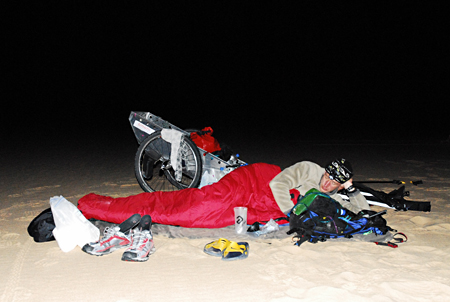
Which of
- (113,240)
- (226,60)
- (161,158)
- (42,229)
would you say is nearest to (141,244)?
(113,240)

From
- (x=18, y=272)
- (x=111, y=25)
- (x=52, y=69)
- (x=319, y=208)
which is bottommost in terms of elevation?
(x=18, y=272)

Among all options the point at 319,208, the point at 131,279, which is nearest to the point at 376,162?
the point at 319,208

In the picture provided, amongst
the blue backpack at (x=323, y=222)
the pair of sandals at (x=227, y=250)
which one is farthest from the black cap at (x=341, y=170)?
the pair of sandals at (x=227, y=250)

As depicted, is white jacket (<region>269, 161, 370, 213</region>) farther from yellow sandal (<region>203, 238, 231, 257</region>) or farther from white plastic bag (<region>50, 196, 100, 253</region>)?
white plastic bag (<region>50, 196, 100, 253</region>)

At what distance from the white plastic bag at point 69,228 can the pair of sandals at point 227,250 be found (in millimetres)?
881

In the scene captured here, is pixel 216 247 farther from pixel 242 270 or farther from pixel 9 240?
pixel 9 240

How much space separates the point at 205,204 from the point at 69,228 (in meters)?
1.04

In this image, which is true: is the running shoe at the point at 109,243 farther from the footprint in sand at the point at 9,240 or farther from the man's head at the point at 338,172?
the man's head at the point at 338,172

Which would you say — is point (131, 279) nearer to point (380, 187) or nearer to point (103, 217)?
point (103, 217)

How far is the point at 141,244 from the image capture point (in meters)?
2.59

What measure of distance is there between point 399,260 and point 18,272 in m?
2.54

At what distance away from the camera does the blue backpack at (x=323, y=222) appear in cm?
282

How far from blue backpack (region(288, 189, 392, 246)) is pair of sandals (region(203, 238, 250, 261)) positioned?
0.46 meters

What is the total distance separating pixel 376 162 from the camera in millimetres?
6066
